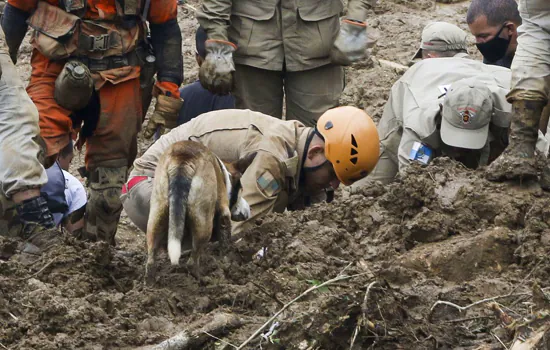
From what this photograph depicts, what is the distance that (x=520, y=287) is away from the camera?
5.08 metres

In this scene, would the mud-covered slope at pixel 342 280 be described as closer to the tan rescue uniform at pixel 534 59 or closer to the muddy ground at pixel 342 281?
the muddy ground at pixel 342 281

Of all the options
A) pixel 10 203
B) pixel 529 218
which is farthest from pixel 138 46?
pixel 529 218

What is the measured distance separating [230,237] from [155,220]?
598 millimetres

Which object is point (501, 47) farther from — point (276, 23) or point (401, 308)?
point (401, 308)

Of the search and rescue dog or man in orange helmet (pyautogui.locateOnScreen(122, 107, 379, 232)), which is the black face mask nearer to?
man in orange helmet (pyautogui.locateOnScreen(122, 107, 379, 232))

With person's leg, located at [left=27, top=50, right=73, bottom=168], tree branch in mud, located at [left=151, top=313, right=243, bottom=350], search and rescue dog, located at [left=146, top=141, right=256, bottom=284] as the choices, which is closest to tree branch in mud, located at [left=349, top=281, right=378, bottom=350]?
tree branch in mud, located at [left=151, top=313, right=243, bottom=350]

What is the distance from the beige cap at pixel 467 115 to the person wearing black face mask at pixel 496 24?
1.23 meters

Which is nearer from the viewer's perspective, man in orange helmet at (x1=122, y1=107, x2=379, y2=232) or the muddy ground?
the muddy ground

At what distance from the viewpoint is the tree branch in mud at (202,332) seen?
177 inches

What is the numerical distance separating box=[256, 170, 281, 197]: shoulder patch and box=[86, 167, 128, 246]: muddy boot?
168 centimetres

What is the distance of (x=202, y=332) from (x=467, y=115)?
3128 mm

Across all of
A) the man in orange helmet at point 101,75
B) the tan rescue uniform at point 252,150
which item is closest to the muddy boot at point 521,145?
the tan rescue uniform at point 252,150

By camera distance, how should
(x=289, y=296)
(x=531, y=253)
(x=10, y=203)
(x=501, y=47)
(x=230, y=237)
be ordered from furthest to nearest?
(x=501, y=47)
(x=10, y=203)
(x=230, y=237)
(x=531, y=253)
(x=289, y=296)

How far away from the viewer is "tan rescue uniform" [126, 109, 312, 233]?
21.0 feet
